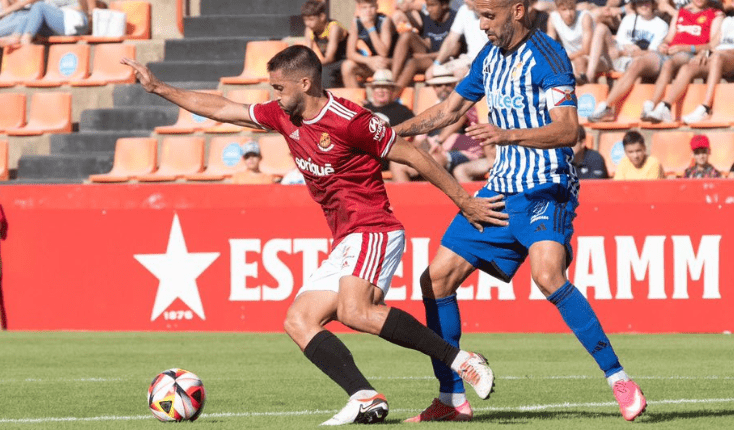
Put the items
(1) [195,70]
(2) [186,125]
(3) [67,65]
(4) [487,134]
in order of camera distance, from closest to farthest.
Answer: (4) [487,134]
(2) [186,125]
(1) [195,70]
(3) [67,65]

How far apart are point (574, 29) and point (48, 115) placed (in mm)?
7443

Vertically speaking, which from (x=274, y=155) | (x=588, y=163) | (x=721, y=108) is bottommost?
(x=274, y=155)

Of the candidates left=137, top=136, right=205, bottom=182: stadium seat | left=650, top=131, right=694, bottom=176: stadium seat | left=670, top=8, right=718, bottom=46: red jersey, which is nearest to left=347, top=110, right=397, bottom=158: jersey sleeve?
left=650, top=131, right=694, bottom=176: stadium seat

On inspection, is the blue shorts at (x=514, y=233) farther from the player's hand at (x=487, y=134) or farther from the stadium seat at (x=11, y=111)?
the stadium seat at (x=11, y=111)

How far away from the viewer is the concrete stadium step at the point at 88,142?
1811 centimetres

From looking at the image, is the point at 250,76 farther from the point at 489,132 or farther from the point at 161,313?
the point at 489,132

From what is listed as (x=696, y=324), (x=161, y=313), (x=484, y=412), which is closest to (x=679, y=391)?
(x=484, y=412)

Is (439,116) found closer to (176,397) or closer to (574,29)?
(176,397)

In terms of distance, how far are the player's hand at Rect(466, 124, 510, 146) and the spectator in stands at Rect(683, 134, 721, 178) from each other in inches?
313

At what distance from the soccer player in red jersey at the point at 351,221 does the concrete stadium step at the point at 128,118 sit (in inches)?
457

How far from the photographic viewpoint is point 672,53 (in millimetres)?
15570

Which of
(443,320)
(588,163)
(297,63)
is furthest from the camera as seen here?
(588,163)

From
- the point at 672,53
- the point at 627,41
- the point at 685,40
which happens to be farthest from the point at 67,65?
the point at 685,40

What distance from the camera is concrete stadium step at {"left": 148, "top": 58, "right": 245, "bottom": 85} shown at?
18578 mm
